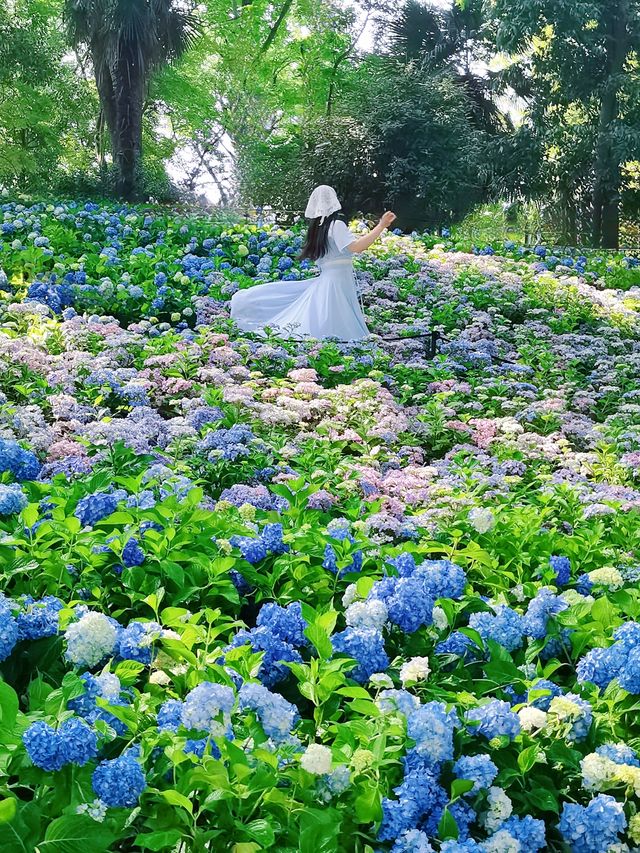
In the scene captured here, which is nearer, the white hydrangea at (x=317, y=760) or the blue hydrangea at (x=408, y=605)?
the white hydrangea at (x=317, y=760)

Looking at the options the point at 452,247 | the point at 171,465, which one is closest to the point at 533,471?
the point at 171,465

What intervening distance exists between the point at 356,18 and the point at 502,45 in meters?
12.0

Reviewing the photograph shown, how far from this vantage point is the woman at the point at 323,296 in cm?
805

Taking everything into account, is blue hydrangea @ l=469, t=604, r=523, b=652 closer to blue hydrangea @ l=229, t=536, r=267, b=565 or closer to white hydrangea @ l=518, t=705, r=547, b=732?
white hydrangea @ l=518, t=705, r=547, b=732

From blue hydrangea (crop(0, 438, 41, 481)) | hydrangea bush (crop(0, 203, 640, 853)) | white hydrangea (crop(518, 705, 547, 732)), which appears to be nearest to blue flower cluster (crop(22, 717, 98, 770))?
hydrangea bush (crop(0, 203, 640, 853))

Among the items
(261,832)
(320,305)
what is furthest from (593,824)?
(320,305)

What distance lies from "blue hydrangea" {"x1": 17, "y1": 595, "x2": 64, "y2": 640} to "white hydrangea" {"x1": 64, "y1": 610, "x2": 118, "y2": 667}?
143 mm

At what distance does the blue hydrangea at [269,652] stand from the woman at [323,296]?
5661 mm

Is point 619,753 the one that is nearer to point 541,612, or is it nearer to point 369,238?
point 541,612

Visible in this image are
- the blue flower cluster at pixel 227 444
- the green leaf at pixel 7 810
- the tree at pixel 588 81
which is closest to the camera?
the green leaf at pixel 7 810

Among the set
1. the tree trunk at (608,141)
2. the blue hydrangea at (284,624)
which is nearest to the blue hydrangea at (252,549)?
the blue hydrangea at (284,624)

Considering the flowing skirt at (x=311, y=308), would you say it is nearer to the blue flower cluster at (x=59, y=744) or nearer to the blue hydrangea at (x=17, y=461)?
the blue hydrangea at (x=17, y=461)

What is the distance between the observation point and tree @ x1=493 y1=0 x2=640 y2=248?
64.4ft

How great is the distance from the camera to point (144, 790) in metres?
1.72
